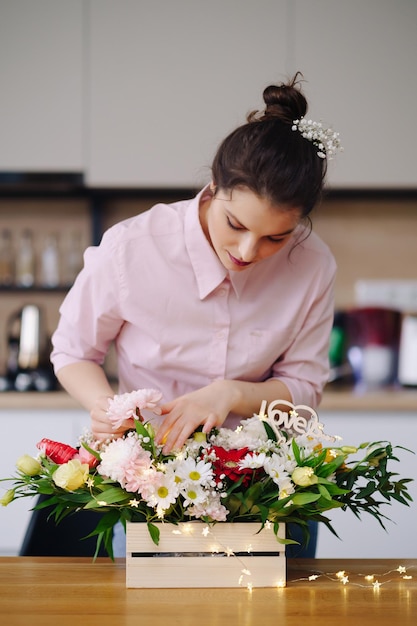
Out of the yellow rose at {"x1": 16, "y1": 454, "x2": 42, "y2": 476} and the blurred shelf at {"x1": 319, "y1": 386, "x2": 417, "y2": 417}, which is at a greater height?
the yellow rose at {"x1": 16, "y1": 454, "x2": 42, "y2": 476}

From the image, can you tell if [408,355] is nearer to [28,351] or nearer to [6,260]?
[28,351]

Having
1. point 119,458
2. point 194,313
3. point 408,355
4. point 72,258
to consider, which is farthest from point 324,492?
point 72,258

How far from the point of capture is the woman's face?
133 centimetres

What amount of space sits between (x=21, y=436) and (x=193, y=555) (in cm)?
162

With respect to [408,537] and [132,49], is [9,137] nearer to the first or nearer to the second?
[132,49]

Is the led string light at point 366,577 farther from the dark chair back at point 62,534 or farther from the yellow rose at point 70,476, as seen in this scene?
the dark chair back at point 62,534

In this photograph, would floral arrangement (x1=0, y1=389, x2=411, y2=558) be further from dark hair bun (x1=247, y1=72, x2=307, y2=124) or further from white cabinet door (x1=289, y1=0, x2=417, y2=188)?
white cabinet door (x1=289, y1=0, x2=417, y2=188)

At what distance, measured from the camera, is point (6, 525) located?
2.68 meters

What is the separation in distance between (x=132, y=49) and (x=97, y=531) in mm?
2165

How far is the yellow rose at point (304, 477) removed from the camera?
3.75ft

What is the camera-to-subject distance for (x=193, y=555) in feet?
3.88

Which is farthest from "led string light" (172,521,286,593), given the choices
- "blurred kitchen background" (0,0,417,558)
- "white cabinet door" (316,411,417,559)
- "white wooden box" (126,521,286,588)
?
"blurred kitchen background" (0,0,417,558)

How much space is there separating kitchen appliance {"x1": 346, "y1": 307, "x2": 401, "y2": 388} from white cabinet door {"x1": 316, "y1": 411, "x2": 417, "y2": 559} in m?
0.36

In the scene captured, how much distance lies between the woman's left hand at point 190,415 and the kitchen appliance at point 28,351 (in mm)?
1640
